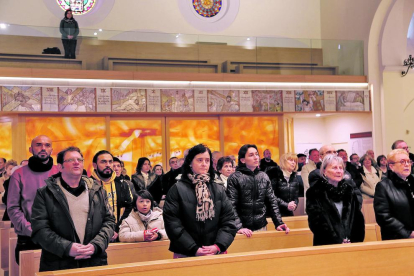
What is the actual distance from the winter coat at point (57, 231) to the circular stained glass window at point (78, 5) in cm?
1360

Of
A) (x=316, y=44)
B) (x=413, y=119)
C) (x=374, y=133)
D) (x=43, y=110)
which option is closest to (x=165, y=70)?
(x=43, y=110)

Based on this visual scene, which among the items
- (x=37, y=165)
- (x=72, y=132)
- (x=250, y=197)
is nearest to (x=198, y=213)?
(x=250, y=197)

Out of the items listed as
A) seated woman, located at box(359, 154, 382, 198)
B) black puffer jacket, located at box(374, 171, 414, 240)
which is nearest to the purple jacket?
black puffer jacket, located at box(374, 171, 414, 240)

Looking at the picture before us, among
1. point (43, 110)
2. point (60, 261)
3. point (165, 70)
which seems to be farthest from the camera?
point (165, 70)

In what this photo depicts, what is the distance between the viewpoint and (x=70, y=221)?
4.29 m

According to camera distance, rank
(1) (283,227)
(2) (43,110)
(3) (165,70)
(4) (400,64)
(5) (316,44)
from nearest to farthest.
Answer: (1) (283,227) < (2) (43,110) < (3) (165,70) < (5) (316,44) < (4) (400,64)

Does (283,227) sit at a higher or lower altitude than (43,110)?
lower

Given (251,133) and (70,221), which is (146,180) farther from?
(251,133)

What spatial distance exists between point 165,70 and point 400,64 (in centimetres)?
724

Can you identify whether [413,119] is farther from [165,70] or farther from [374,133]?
[165,70]

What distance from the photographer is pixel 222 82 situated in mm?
14547

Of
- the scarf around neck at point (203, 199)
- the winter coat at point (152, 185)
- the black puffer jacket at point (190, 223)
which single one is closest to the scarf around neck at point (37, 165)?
the black puffer jacket at point (190, 223)

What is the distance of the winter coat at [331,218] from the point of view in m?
4.94

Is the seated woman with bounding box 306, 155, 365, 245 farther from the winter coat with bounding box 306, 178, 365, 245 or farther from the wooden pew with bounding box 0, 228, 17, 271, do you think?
the wooden pew with bounding box 0, 228, 17, 271
